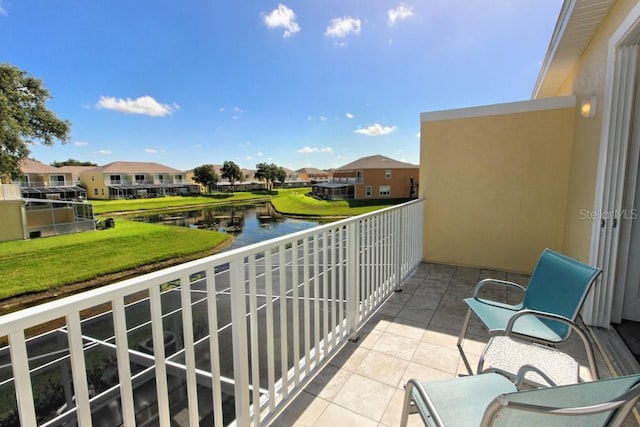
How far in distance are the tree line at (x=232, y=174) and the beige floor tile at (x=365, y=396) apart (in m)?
53.2

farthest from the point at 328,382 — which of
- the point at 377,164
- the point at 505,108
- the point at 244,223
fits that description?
the point at 377,164

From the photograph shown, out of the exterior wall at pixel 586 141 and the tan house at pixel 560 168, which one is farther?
the exterior wall at pixel 586 141

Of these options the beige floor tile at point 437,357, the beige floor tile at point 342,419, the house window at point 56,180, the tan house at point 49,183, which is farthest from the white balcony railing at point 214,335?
the house window at point 56,180

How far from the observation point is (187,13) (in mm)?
8727

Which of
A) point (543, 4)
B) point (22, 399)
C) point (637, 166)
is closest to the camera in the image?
point (22, 399)

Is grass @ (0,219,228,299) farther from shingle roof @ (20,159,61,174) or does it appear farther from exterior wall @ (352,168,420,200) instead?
shingle roof @ (20,159,61,174)

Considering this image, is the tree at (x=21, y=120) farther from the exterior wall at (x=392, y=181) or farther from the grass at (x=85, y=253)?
the exterior wall at (x=392, y=181)

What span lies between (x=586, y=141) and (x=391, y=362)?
3212 millimetres

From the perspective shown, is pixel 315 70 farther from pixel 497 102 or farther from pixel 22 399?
pixel 22 399

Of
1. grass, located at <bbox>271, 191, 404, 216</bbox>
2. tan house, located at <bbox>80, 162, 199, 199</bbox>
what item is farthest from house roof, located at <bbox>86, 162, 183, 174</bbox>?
grass, located at <bbox>271, 191, 404, 216</bbox>

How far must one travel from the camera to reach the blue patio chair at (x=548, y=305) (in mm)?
1758

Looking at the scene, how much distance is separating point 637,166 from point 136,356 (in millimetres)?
5327

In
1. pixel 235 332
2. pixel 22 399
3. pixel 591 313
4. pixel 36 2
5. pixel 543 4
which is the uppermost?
pixel 36 2

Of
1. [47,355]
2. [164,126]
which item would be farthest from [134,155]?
[47,355]
